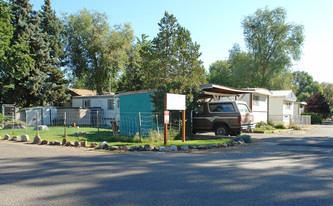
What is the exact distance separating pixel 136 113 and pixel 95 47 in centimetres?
2460

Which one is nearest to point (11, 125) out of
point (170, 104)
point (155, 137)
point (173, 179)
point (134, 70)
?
point (155, 137)

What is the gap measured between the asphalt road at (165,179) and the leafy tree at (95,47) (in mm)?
30005

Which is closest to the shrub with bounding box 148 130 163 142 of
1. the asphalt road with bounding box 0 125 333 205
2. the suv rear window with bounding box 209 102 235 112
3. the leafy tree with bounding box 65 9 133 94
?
the asphalt road with bounding box 0 125 333 205

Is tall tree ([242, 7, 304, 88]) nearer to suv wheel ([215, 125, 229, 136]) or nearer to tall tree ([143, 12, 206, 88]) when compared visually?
tall tree ([143, 12, 206, 88])

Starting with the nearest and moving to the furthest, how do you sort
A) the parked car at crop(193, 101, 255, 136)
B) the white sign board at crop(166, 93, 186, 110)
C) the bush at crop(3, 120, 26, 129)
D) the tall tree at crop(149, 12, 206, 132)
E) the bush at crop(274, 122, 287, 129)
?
1. the white sign board at crop(166, 93, 186, 110)
2. the parked car at crop(193, 101, 255, 136)
3. the bush at crop(3, 120, 26, 129)
4. the bush at crop(274, 122, 287, 129)
5. the tall tree at crop(149, 12, 206, 132)

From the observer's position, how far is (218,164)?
7613 millimetres

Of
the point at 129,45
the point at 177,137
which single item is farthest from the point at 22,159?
the point at 129,45

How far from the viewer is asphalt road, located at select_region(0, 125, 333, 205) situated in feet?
14.8

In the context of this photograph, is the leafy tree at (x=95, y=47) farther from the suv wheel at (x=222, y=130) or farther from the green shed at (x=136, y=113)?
the suv wheel at (x=222, y=130)

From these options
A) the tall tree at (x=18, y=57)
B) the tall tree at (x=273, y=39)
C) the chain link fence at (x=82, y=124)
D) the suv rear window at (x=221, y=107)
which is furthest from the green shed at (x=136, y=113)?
the tall tree at (x=273, y=39)

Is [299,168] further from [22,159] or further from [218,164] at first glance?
[22,159]

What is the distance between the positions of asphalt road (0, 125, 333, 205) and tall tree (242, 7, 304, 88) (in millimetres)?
33833

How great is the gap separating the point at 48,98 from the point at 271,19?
32.4 meters

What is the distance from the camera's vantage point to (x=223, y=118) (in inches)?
573
